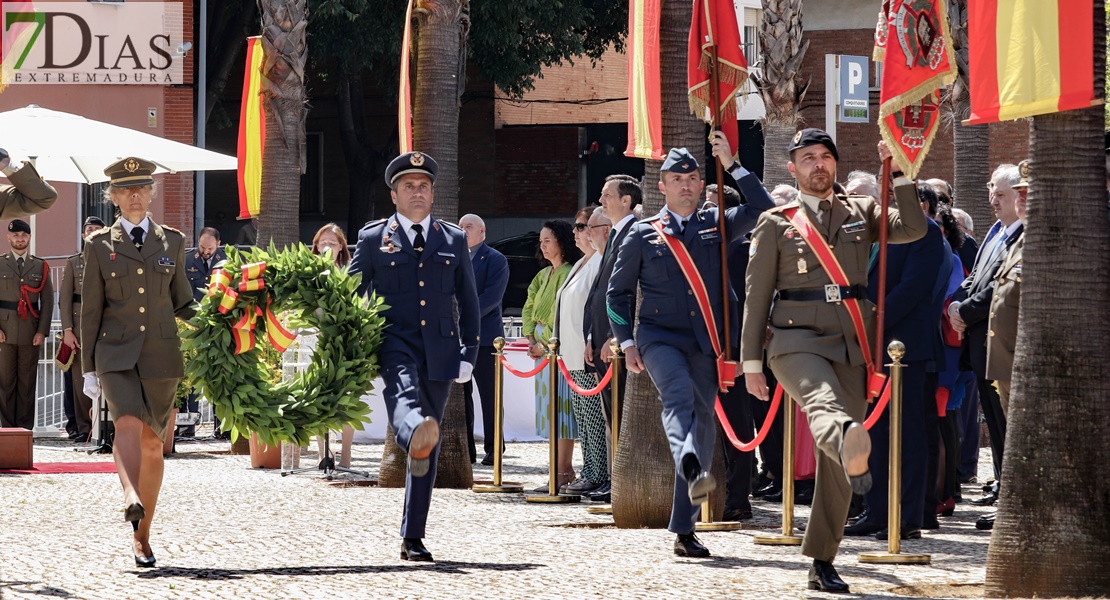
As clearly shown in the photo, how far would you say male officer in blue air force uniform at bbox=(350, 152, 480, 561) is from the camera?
853 cm

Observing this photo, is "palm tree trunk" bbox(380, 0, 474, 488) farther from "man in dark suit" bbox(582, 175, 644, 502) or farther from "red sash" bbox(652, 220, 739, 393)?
"red sash" bbox(652, 220, 739, 393)

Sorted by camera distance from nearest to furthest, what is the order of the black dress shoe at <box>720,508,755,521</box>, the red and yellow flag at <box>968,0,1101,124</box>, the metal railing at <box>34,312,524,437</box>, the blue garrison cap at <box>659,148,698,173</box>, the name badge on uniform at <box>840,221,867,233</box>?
the red and yellow flag at <box>968,0,1101,124</box> < the name badge on uniform at <box>840,221,867,233</box> < the blue garrison cap at <box>659,148,698,173</box> < the black dress shoe at <box>720,508,755,521</box> < the metal railing at <box>34,312,524,437</box>

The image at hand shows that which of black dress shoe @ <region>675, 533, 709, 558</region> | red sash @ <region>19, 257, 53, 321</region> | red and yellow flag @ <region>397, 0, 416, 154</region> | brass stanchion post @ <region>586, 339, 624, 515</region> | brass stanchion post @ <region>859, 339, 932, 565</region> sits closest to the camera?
brass stanchion post @ <region>859, 339, 932, 565</region>

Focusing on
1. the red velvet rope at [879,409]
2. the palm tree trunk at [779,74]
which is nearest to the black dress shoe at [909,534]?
the red velvet rope at [879,409]

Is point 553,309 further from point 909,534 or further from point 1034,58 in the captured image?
point 1034,58

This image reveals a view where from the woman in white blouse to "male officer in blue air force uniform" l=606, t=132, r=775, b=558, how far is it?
2932 millimetres

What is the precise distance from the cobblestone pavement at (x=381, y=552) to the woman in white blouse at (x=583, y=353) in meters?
0.62

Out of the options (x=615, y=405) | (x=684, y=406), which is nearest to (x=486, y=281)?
(x=615, y=405)

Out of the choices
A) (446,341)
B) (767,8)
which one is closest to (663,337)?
(446,341)

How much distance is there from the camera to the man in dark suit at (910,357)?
9.75 meters

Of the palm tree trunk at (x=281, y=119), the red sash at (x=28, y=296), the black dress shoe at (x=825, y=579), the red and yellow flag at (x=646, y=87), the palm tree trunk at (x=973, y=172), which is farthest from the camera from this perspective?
the palm tree trunk at (x=973, y=172)

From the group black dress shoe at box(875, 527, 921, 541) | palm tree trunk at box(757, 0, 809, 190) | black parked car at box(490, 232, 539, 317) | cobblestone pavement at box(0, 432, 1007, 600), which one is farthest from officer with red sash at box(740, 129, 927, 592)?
black parked car at box(490, 232, 539, 317)

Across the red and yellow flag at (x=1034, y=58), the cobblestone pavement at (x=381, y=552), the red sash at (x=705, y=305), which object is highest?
the red and yellow flag at (x=1034, y=58)

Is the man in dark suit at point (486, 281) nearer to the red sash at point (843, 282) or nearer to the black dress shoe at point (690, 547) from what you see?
the black dress shoe at point (690, 547)
